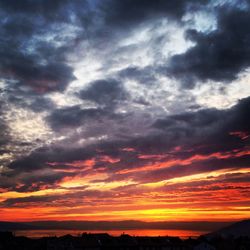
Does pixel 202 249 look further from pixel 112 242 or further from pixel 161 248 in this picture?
pixel 112 242

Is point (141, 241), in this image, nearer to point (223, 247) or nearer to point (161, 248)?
point (161, 248)

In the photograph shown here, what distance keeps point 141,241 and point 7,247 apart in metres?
50.2

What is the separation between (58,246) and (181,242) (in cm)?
4751

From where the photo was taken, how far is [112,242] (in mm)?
126938

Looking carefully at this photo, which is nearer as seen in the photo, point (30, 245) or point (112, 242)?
point (112, 242)

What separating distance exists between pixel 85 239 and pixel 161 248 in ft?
90.9

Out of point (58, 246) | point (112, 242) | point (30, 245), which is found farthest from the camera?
point (30, 245)

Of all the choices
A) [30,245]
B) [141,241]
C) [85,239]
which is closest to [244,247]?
[141,241]

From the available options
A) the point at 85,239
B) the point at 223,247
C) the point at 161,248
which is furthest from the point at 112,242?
the point at 223,247

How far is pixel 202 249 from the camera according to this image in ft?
399

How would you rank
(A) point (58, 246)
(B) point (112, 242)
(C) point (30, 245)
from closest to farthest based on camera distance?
(A) point (58, 246)
(B) point (112, 242)
(C) point (30, 245)

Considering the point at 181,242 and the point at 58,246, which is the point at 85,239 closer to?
the point at 58,246

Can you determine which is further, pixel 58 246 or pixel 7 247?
pixel 7 247

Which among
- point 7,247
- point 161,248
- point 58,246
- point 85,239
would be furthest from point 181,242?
point 7,247
